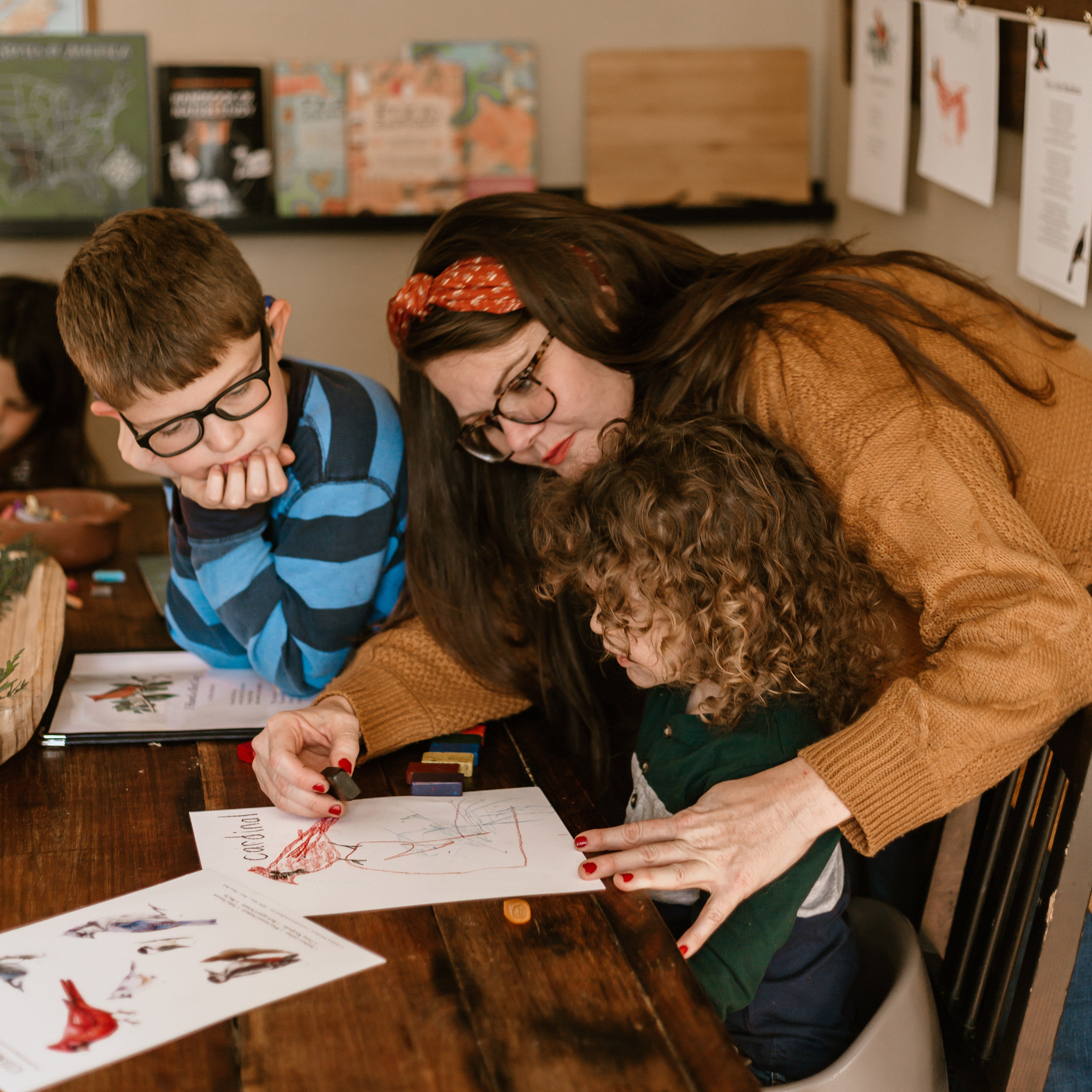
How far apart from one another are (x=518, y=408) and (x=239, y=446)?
30 centimetres

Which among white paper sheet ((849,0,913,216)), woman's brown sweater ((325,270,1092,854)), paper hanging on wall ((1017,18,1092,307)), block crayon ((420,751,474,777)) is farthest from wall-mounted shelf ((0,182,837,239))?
block crayon ((420,751,474,777))

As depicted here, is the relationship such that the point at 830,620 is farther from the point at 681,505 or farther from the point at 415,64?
the point at 415,64

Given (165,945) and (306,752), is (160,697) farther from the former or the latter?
(165,945)

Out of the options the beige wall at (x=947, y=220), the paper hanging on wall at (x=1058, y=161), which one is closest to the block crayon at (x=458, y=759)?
the beige wall at (x=947, y=220)

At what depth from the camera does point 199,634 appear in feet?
4.86

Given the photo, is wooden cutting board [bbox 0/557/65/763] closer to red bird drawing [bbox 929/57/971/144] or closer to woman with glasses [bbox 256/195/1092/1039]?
woman with glasses [bbox 256/195/1092/1039]

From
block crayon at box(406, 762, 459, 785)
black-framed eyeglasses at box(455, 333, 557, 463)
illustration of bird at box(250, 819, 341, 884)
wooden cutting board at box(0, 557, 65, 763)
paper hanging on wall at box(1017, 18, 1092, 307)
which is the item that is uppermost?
paper hanging on wall at box(1017, 18, 1092, 307)

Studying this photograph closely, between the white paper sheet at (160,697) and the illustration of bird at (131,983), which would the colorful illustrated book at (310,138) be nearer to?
the white paper sheet at (160,697)

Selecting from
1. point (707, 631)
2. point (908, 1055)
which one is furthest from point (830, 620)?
point (908, 1055)

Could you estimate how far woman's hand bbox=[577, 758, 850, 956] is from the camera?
970mm

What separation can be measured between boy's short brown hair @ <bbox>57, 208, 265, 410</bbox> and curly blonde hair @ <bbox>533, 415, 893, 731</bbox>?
40 centimetres

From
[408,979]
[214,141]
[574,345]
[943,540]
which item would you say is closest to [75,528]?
[574,345]

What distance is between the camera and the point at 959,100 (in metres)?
1.95

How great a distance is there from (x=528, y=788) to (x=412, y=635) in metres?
0.29
